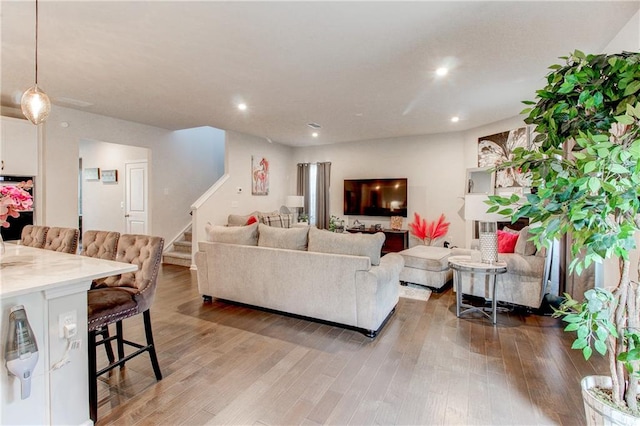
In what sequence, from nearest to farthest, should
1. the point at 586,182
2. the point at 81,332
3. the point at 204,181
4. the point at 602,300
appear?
the point at 586,182 → the point at 602,300 → the point at 81,332 → the point at 204,181

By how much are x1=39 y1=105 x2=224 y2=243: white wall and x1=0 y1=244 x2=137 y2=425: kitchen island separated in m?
3.79

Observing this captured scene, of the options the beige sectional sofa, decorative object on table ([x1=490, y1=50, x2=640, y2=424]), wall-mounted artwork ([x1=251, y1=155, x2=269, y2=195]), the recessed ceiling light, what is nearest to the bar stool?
the beige sectional sofa

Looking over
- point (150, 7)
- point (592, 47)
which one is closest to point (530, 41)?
point (592, 47)

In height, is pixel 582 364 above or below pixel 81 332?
below

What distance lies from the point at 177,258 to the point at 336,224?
11.4 ft

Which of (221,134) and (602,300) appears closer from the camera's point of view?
(602,300)

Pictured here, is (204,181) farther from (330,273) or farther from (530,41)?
(530,41)

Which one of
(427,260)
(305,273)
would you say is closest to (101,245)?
Answer: (305,273)

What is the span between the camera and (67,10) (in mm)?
2266

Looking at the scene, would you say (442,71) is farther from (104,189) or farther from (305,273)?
(104,189)

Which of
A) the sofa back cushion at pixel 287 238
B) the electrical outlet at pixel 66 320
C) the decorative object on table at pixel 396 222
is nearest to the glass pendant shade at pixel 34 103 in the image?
the electrical outlet at pixel 66 320

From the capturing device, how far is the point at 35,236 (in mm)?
2736

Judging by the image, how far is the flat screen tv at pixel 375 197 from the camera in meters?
6.89

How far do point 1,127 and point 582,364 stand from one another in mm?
6902
